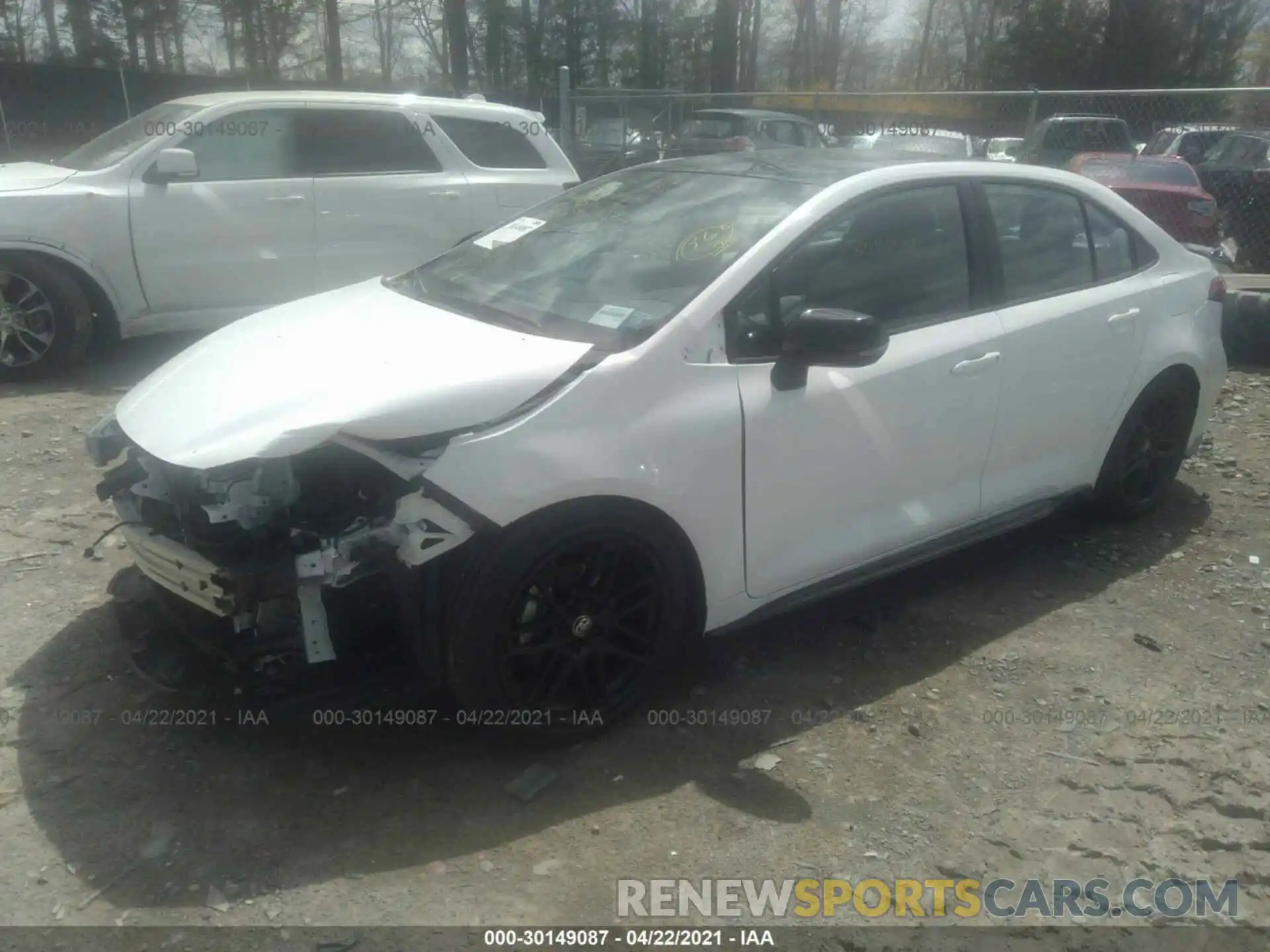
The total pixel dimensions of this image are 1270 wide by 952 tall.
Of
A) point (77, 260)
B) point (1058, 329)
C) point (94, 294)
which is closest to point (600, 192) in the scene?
point (1058, 329)

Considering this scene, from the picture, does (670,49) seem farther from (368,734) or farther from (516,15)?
(368,734)

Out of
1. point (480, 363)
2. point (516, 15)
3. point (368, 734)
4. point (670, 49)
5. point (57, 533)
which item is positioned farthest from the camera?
point (670, 49)

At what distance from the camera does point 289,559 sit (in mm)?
2631

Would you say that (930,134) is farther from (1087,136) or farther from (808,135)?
(1087,136)

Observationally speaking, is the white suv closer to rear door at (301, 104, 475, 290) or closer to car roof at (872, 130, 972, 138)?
rear door at (301, 104, 475, 290)

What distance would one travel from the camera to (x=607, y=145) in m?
15.0

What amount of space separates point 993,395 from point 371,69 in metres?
33.9

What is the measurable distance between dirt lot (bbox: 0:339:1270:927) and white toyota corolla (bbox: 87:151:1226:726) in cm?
30

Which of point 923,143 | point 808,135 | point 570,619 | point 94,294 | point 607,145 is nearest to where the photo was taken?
point 570,619

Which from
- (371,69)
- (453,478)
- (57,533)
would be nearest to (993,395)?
(453,478)

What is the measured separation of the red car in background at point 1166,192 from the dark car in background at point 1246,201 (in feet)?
2.39

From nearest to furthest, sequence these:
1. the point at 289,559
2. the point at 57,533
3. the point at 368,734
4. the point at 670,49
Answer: the point at 289,559 < the point at 368,734 < the point at 57,533 < the point at 670,49

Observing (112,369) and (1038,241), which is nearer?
(1038,241)

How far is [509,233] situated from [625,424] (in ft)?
4.67
